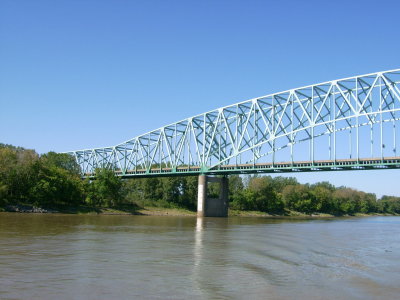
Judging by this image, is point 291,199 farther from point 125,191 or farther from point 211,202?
point 125,191

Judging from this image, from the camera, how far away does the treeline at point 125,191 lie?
261 feet

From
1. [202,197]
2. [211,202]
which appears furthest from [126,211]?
[211,202]

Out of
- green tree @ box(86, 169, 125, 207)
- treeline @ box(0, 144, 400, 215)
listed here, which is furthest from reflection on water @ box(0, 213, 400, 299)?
green tree @ box(86, 169, 125, 207)

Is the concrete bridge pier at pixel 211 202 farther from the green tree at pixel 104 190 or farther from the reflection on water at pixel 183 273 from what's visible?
the reflection on water at pixel 183 273

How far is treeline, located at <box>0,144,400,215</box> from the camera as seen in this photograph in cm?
7956

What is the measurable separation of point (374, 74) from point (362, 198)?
394 feet

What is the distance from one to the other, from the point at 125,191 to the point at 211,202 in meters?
29.1

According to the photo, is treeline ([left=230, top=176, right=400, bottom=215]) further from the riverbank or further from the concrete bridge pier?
the concrete bridge pier

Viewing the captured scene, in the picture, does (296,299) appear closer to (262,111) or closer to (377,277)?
(377,277)

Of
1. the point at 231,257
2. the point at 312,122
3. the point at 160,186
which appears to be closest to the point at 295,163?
the point at 312,122

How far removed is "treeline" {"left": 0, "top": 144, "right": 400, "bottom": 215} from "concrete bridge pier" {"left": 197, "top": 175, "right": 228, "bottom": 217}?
13.6 meters

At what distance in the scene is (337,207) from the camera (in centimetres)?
16762

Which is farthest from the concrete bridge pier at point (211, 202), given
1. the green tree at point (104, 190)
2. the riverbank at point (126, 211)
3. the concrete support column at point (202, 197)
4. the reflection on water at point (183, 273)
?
the reflection on water at point (183, 273)

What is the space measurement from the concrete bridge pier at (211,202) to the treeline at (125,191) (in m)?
13.6
